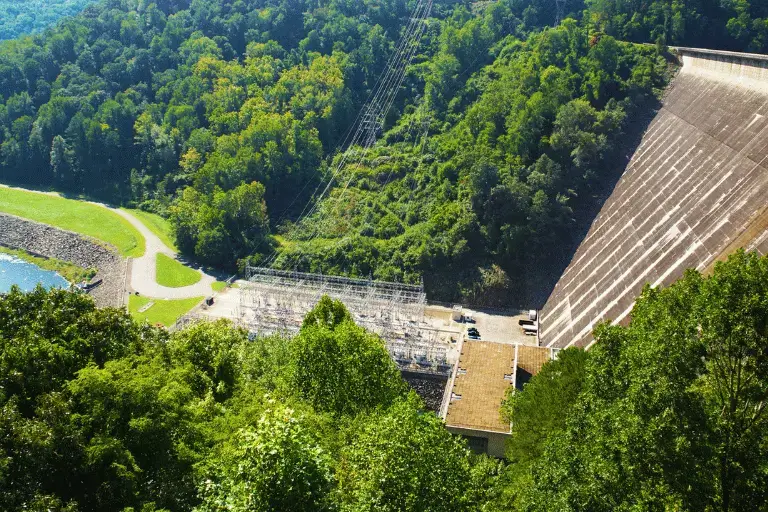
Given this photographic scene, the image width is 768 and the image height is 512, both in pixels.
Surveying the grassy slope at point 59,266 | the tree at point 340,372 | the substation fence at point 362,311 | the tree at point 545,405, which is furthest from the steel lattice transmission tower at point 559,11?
the tree at point 340,372

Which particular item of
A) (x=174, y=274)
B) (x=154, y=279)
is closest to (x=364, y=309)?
(x=174, y=274)

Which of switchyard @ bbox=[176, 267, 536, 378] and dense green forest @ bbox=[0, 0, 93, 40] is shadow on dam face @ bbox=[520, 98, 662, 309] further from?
dense green forest @ bbox=[0, 0, 93, 40]

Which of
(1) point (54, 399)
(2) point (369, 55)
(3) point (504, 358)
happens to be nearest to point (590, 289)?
(3) point (504, 358)

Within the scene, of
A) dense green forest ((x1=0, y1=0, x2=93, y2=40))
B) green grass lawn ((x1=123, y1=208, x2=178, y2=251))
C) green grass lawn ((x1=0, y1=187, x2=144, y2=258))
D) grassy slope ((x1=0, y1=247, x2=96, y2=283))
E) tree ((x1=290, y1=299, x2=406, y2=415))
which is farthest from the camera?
dense green forest ((x1=0, y1=0, x2=93, y2=40))

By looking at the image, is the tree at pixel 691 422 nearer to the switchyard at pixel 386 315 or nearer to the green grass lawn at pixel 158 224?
the switchyard at pixel 386 315

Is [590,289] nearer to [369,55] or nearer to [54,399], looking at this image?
[54,399]

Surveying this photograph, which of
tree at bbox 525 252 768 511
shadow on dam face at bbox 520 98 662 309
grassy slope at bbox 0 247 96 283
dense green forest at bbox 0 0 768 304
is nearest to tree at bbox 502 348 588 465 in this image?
tree at bbox 525 252 768 511
